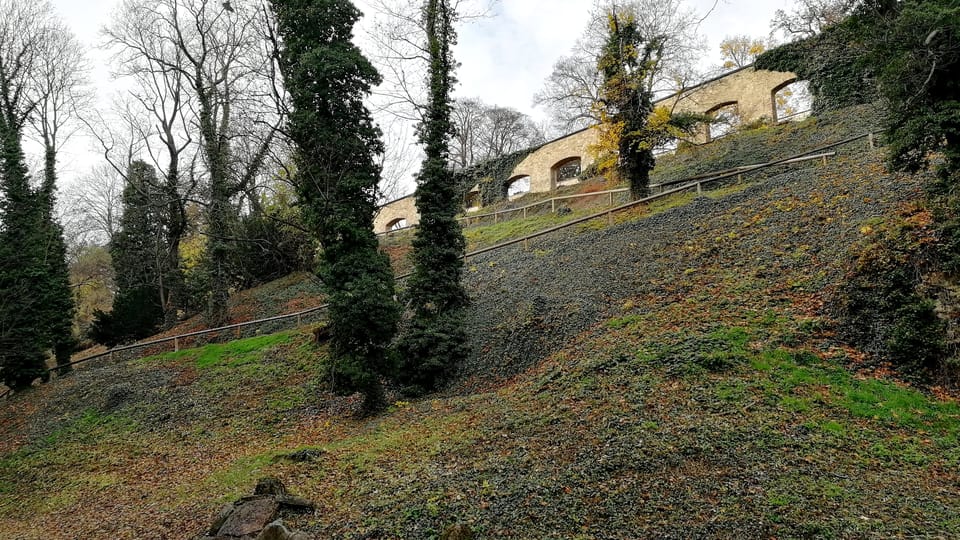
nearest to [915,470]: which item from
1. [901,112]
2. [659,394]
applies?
[659,394]

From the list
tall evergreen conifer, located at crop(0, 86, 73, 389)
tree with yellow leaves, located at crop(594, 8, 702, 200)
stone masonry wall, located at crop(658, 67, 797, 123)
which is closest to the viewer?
tall evergreen conifer, located at crop(0, 86, 73, 389)

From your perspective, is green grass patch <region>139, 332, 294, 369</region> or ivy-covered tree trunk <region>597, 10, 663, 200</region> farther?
ivy-covered tree trunk <region>597, 10, 663, 200</region>

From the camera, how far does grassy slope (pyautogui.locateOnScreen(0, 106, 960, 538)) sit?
4914 mm

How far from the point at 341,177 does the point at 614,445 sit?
25.2 feet

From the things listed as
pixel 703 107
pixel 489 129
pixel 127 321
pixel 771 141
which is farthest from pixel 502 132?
pixel 127 321

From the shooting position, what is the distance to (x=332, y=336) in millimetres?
10672

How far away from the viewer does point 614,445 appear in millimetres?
6008

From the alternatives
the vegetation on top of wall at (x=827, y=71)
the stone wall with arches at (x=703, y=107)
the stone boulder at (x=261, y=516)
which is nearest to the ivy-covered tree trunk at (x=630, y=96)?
the stone wall with arches at (x=703, y=107)

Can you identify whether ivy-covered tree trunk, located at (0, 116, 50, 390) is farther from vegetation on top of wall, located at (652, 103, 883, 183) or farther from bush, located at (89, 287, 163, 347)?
vegetation on top of wall, located at (652, 103, 883, 183)

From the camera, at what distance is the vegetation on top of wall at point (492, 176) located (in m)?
31.9

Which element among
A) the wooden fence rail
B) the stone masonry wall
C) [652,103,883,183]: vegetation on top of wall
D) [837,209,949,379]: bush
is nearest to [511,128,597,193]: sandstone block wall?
the stone masonry wall

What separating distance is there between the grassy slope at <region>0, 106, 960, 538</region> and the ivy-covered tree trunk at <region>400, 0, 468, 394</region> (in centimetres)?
135

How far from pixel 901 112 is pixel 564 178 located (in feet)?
86.4

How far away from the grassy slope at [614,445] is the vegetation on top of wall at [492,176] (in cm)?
2014
